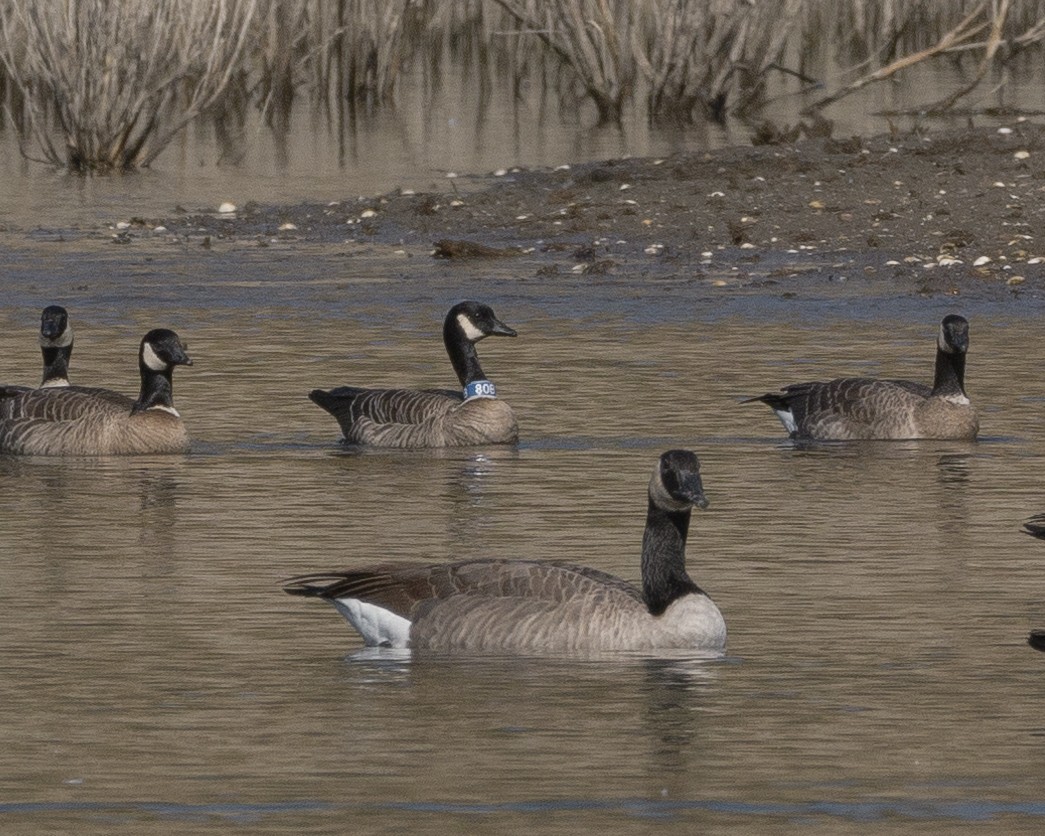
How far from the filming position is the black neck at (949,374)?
47.1 ft

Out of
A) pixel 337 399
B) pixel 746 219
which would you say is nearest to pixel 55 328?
pixel 337 399

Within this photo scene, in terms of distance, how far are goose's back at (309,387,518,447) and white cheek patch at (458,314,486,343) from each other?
73 centimetres

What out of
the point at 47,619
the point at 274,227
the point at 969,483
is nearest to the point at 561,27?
the point at 274,227

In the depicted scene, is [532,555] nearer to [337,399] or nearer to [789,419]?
[337,399]

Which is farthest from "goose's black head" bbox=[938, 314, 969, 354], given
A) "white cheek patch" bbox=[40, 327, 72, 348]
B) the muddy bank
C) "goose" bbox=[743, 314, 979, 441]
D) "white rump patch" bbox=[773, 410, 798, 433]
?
"white cheek patch" bbox=[40, 327, 72, 348]

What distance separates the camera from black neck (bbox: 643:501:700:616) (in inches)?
357

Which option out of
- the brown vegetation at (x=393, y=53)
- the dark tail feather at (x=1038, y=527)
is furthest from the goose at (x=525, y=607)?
the brown vegetation at (x=393, y=53)

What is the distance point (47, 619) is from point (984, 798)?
12.1 ft

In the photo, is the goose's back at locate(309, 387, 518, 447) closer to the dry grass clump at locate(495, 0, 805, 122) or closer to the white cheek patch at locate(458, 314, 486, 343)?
the white cheek patch at locate(458, 314, 486, 343)

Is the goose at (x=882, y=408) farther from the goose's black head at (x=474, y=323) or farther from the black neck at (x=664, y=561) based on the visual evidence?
the black neck at (x=664, y=561)

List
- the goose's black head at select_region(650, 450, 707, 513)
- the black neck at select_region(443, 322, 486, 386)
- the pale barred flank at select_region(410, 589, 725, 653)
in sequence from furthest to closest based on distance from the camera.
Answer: the black neck at select_region(443, 322, 486, 386), the goose's black head at select_region(650, 450, 707, 513), the pale barred flank at select_region(410, 589, 725, 653)

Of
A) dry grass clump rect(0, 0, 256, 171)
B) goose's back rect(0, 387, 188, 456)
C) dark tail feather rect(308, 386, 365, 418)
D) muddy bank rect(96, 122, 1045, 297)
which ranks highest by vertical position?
dry grass clump rect(0, 0, 256, 171)

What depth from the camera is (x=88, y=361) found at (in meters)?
17.5

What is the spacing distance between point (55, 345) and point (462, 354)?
91.6 inches
